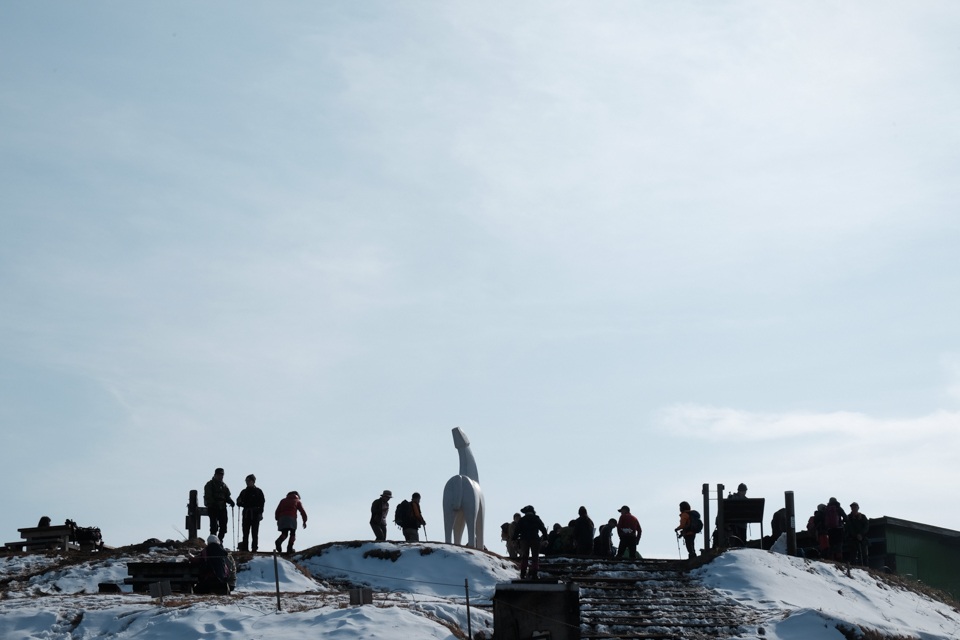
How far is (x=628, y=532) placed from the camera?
80.8 feet

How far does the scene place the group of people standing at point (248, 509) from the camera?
23047 mm

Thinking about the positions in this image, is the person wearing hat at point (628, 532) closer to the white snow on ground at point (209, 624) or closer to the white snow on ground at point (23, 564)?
the white snow on ground at point (209, 624)

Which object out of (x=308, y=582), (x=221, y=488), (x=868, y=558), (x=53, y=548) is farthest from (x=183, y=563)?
(x=868, y=558)

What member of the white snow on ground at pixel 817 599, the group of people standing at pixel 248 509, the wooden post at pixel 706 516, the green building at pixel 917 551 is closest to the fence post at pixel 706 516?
the wooden post at pixel 706 516

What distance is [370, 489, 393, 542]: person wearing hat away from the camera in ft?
80.5

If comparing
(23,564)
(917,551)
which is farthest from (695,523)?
(23,564)

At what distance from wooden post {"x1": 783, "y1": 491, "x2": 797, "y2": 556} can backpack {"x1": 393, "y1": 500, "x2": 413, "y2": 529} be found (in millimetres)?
8377

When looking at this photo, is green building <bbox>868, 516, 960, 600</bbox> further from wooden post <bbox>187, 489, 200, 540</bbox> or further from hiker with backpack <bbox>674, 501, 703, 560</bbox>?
wooden post <bbox>187, 489, 200, 540</bbox>

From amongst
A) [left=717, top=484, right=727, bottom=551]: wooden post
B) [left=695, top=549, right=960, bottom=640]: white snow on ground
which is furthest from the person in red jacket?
[left=717, top=484, right=727, bottom=551]: wooden post

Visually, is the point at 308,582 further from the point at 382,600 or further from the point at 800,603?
the point at 800,603

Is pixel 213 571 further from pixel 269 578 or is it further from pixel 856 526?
pixel 856 526

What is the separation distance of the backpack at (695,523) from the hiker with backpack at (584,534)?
217 cm

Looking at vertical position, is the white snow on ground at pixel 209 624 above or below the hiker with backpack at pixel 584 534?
below

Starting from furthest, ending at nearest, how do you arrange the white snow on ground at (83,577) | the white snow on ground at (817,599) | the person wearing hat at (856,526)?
the person wearing hat at (856,526) → the white snow on ground at (83,577) → the white snow on ground at (817,599)
